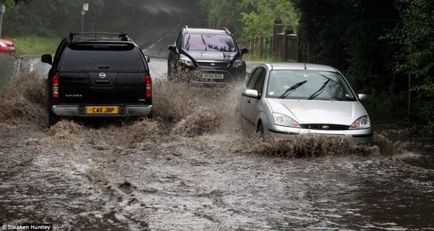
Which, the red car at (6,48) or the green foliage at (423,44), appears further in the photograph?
the red car at (6,48)

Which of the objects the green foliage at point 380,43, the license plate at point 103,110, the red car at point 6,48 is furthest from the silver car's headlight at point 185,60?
the red car at point 6,48

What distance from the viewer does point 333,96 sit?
11398 millimetres

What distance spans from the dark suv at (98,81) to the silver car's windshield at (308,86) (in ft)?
8.46

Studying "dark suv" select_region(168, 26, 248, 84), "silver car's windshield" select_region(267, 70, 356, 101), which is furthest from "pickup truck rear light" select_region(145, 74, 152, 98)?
"dark suv" select_region(168, 26, 248, 84)

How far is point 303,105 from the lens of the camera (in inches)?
427

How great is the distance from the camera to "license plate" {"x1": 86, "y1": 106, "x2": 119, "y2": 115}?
12359 mm

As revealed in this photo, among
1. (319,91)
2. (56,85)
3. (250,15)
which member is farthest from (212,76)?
(250,15)

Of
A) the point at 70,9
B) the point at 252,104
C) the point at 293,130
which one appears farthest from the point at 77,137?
the point at 70,9

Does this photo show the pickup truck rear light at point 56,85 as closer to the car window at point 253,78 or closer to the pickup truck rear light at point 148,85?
the pickup truck rear light at point 148,85

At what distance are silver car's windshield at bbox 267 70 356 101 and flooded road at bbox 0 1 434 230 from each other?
1011 millimetres

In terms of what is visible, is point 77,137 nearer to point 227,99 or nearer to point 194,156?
point 194,156

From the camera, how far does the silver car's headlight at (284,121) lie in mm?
10352

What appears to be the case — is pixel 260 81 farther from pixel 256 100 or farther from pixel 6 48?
pixel 6 48

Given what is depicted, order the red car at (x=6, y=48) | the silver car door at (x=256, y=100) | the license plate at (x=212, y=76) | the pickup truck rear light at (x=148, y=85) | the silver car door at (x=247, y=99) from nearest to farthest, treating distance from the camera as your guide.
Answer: the silver car door at (x=256, y=100)
the silver car door at (x=247, y=99)
the pickup truck rear light at (x=148, y=85)
the license plate at (x=212, y=76)
the red car at (x=6, y=48)
